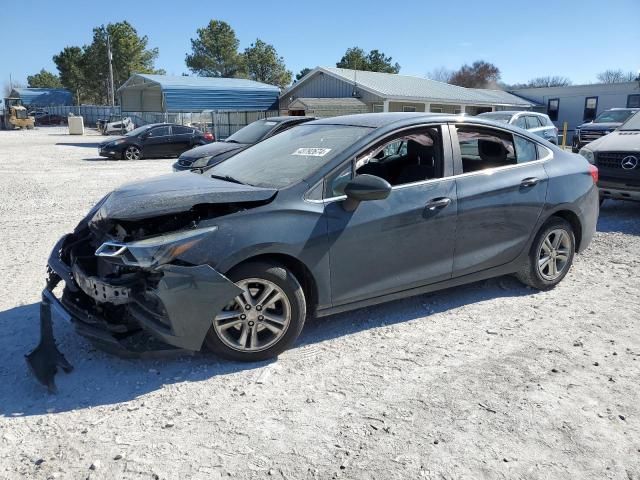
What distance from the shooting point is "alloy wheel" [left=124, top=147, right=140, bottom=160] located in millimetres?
20375

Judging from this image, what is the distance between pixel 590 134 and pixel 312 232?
66.7ft

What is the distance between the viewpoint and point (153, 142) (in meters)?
20.9

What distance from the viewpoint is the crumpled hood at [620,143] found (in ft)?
26.5

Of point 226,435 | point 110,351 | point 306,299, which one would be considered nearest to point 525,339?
point 306,299

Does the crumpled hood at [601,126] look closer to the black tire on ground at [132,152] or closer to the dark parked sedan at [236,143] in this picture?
the dark parked sedan at [236,143]

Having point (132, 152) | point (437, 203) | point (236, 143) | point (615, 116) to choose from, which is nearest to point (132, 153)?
point (132, 152)

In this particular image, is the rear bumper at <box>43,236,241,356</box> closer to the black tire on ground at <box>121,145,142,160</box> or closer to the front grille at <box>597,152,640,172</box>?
the front grille at <box>597,152,640,172</box>

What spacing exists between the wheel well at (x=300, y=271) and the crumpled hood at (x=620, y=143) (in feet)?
21.3

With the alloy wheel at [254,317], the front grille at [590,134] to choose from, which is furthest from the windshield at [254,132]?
the front grille at [590,134]

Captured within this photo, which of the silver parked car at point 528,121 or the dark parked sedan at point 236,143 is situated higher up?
the silver parked car at point 528,121

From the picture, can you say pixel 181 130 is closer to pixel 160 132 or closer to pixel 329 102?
pixel 160 132

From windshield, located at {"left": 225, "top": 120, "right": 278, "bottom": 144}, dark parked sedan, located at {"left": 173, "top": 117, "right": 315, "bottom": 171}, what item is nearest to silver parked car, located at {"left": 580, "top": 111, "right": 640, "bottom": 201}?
dark parked sedan, located at {"left": 173, "top": 117, "right": 315, "bottom": 171}

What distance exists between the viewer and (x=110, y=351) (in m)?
3.34

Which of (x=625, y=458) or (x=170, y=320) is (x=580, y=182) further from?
(x=170, y=320)
